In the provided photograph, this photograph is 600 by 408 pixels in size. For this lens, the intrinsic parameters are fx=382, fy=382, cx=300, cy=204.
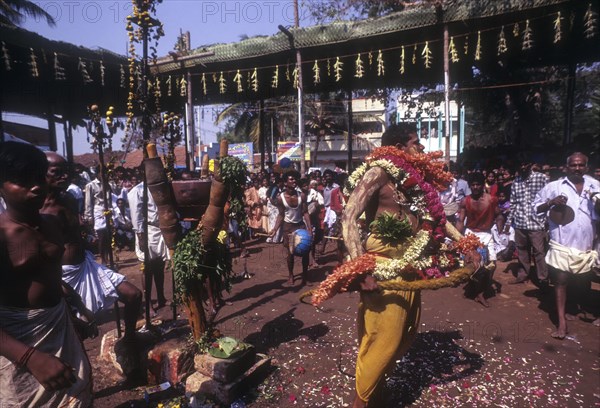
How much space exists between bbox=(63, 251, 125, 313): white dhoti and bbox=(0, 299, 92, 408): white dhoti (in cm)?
202

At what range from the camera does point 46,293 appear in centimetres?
222

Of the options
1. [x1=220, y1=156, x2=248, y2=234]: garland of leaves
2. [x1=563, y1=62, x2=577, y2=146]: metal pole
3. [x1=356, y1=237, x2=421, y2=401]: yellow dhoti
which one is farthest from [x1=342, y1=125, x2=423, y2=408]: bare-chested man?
[x1=563, y1=62, x2=577, y2=146]: metal pole

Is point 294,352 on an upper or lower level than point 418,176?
lower

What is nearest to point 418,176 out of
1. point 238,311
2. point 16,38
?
point 238,311

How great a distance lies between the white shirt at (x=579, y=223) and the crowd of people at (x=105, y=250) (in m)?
0.01

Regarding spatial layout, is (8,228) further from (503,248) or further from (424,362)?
(503,248)

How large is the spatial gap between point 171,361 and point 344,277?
8.22ft

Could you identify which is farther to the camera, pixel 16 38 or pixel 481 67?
pixel 481 67

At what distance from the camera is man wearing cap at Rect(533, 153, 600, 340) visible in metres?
5.18

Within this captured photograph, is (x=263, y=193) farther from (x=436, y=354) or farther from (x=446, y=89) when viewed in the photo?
(x=436, y=354)

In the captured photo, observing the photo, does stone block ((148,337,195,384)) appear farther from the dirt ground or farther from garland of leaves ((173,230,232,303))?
garland of leaves ((173,230,232,303))

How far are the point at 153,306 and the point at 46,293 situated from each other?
479 centimetres

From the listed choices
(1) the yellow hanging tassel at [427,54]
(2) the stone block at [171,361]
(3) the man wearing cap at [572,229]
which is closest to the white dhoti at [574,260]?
(3) the man wearing cap at [572,229]

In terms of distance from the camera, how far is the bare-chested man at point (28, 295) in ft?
6.24
